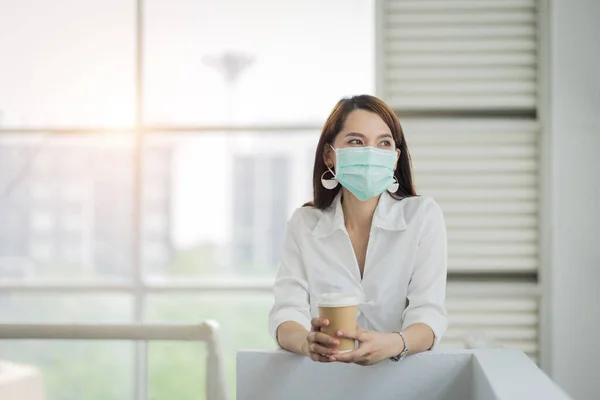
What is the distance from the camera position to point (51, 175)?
3.46 metres

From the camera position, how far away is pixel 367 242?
6.03ft

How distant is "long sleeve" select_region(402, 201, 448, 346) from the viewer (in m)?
1.63

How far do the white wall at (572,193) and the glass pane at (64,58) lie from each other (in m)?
1.86

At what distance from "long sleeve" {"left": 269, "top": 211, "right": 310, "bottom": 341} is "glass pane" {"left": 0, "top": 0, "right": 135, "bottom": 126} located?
1641 millimetres

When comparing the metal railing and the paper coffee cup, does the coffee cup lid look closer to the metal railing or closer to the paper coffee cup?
the paper coffee cup

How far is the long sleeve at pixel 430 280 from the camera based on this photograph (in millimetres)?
1634

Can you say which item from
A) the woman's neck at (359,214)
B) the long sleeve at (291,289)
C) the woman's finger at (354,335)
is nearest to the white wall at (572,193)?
the woman's neck at (359,214)

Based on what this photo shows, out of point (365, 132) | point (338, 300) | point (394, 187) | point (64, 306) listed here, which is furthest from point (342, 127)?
point (64, 306)

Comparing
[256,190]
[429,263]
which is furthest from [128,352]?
[429,263]

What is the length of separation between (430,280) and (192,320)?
31.0 inches

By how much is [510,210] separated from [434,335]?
52.1 inches

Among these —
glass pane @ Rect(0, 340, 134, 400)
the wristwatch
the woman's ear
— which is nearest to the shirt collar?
the woman's ear

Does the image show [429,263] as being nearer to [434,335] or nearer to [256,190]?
[434,335]

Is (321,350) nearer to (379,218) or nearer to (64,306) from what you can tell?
(379,218)
